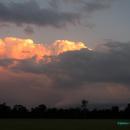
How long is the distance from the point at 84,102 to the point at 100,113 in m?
29.2

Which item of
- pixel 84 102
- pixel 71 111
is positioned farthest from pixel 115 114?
pixel 84 102

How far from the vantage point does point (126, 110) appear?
561 ft

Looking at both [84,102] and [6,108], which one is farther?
[84,102]

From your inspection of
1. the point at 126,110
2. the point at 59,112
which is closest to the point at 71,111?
the point at 59,112

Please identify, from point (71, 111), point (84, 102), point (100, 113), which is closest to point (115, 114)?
point (100, 113)

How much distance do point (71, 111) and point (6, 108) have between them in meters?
21.9

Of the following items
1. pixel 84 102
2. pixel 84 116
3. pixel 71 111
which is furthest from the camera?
pixel 84 102

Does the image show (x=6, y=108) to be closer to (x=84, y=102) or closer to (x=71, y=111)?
(x=71, y=111)

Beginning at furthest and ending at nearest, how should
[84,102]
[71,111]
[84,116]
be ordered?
[84,102] → [71,111] → [84,116]

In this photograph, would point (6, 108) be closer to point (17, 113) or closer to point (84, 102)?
point (17, 113)

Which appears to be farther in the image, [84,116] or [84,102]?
[84,102]

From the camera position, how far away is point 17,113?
539 feet

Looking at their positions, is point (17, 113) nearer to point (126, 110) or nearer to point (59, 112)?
point (59, 112)

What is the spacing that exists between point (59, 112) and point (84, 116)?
29.2ft
